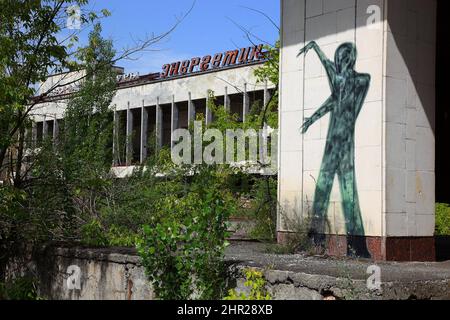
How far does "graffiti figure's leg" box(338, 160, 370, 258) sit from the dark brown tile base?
0.04 ft

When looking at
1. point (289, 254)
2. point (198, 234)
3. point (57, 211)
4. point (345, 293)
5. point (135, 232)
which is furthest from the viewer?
point (135, 232)

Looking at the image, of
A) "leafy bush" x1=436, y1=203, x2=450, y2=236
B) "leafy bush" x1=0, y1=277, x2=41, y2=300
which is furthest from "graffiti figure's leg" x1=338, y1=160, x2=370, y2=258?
"leafy bush" x1=436, y1=203, x2=450, y2=236

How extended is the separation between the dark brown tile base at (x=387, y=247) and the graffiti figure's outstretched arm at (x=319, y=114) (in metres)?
1.55

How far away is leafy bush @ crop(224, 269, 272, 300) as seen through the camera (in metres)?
5.99

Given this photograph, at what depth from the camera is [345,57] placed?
8078 millimetres

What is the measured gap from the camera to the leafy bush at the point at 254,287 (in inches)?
236

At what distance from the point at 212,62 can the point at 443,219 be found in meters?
26.9

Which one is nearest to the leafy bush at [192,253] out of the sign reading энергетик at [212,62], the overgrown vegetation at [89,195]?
the overgrown vegetation at [89,195]

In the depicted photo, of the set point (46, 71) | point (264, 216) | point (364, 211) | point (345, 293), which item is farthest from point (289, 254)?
point (46, 71)

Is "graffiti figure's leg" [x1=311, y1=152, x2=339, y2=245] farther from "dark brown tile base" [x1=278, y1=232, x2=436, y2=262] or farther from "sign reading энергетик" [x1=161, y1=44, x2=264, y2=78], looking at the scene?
"sign reading энергетик" [x1=161, y1=44, x2=264, y2=78]

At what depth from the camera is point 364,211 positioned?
761 cm

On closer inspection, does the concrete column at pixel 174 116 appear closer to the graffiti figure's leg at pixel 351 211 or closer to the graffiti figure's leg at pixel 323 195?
the graffiti figure's leg at pixel 323 195

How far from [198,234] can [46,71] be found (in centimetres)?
403

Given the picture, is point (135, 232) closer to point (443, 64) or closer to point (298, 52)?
point (298, 52)
